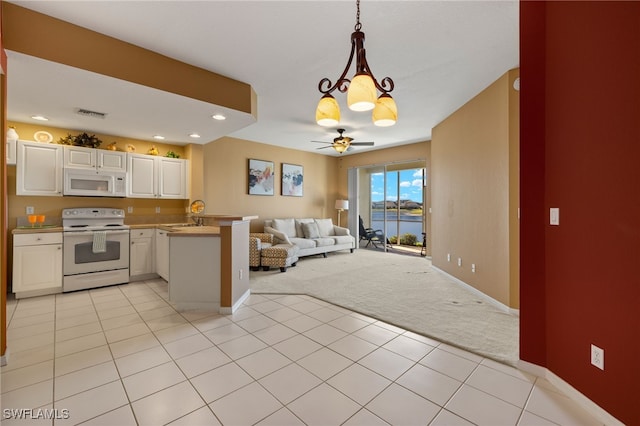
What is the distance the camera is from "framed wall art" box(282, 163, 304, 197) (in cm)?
744

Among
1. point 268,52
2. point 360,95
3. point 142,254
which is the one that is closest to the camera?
point 360,95

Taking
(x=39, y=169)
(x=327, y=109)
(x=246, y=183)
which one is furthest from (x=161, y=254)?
(x=327, y=109)

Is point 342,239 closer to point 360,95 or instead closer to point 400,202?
point 400,202

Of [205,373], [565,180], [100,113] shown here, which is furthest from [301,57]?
[205,373]

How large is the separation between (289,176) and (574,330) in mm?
6545

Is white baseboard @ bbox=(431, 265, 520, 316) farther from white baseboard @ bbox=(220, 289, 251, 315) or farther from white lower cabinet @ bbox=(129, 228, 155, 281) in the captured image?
white lower cabinet @ bbox=(129, 228, 155, 281)

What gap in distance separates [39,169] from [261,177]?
155 inches

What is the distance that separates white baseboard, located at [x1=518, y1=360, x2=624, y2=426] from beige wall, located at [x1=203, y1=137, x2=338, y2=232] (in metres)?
5.74

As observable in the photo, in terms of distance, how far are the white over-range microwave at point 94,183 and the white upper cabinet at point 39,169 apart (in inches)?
5.4

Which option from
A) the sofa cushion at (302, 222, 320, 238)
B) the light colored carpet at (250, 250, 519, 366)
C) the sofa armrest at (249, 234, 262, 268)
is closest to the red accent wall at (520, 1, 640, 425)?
the light colored carpet at (250, 250, 519, 366)

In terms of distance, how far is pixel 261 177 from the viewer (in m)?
6.89

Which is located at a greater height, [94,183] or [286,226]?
[94,183]

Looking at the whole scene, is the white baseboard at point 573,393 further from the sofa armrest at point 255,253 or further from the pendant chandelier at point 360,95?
the sofa armrest at point 255,253

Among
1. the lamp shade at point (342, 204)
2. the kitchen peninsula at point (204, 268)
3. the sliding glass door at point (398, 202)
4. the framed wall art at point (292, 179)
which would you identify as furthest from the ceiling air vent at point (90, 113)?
the sliding glass door at point (398, 202)
